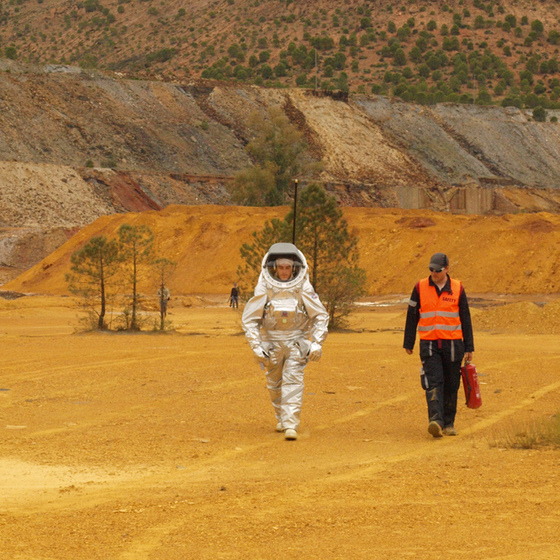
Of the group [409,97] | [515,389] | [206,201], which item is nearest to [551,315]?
[515,389]

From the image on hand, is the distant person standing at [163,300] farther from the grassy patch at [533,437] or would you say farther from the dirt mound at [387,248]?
the grassy patch at [533,437]

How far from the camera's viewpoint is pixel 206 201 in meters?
77.4

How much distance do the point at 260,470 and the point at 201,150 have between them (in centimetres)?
7873

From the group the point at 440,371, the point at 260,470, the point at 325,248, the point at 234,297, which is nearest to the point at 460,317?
the point at 440,371

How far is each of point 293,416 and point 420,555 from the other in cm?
422

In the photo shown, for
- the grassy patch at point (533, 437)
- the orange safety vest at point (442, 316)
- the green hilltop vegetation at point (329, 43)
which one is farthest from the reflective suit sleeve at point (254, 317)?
the green hilltop vegetation at point (329, 43)

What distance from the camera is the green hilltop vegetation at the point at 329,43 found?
13462 centimetres

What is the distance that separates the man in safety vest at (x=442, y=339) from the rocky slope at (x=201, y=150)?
5326 cm

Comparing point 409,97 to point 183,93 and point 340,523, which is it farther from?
point 340,523

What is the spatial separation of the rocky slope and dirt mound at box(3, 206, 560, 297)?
27.9ft

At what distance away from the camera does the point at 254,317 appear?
9273mm

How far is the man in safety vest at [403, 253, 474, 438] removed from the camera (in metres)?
9.30

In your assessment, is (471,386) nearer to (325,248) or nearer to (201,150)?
(325,248)

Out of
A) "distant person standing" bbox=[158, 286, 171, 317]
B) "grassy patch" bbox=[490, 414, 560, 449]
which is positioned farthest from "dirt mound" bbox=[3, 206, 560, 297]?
"grassy patch" bbox=[490, 414, 560, 449]
